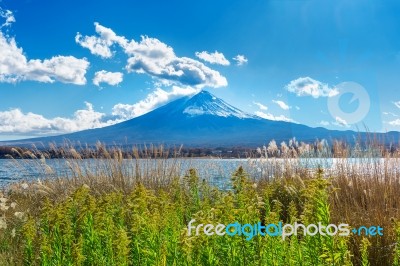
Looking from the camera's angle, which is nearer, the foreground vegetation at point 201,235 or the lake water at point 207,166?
the foreground vegetation at point 201,235

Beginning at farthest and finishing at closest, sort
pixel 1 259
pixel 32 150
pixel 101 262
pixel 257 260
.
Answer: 1. pixel 32 150
2. pixel 1 259
3. pixel 101 262
4. pixel 257 260

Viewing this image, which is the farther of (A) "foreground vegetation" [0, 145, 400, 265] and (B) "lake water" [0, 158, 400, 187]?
(B) "lake water" [0, 158, 400, 187]

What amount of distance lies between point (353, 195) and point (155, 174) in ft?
15.2

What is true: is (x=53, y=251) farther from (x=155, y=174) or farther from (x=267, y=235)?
(x=155, y=174)

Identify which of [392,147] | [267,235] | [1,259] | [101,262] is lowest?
[1,259]

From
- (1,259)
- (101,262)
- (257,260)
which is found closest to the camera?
(257,260)

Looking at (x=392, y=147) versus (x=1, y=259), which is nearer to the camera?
(x=1, y=259)

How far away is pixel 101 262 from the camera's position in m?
3.84

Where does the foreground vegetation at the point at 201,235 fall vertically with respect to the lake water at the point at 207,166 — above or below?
below

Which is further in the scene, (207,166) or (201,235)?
(207,166)

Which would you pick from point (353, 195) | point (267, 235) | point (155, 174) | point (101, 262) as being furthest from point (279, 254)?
point (155, 174)

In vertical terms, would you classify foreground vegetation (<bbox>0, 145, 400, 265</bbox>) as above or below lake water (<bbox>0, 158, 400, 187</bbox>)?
below

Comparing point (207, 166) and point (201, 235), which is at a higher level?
point (207, 166)

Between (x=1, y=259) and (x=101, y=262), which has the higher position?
(x=101, y=262)
